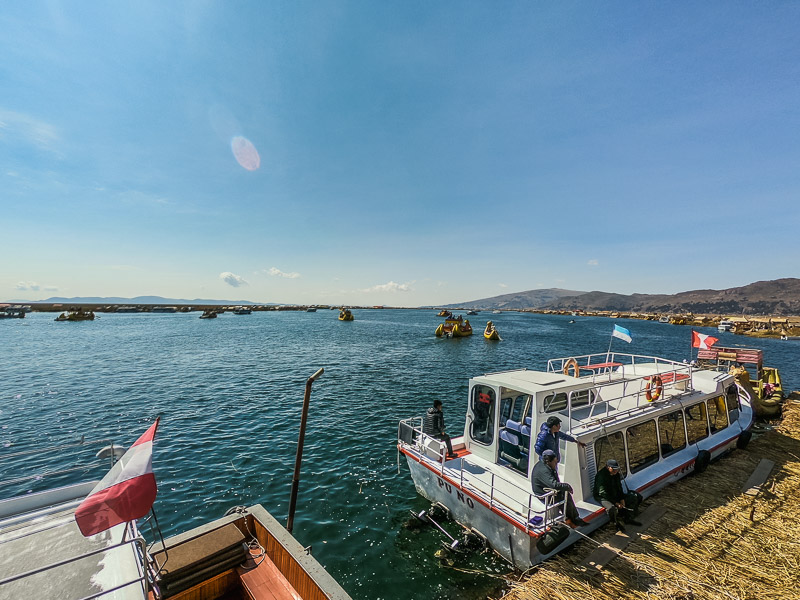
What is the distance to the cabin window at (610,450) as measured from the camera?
932cm

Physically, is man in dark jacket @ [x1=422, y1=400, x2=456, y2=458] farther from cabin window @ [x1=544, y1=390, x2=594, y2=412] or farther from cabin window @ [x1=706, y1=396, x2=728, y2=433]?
cabin window @ [x1=706, y1=396, x2=728, y2=433]

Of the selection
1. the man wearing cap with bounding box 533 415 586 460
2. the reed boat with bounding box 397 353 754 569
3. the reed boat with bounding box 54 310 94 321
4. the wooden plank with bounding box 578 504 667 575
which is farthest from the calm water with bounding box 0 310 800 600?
the reed boat with bounding box 54 310 94 321

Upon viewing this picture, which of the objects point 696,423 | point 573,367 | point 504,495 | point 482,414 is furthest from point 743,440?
point 504,495

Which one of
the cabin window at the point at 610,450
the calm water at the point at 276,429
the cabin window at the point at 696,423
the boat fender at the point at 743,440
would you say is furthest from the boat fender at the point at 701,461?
the calm water at the point at 276,429

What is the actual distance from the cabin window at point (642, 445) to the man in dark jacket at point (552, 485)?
11.5 feet

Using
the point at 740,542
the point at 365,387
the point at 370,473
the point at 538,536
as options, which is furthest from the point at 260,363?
the point at 740,542

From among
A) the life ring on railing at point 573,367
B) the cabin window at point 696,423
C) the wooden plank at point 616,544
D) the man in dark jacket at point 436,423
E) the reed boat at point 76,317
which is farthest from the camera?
the reed boat at point 76,317

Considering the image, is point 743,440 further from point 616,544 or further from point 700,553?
point 616,544

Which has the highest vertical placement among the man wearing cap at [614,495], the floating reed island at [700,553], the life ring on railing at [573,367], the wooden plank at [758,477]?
the life ring on railing at [573,367]

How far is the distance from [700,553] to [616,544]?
184cm

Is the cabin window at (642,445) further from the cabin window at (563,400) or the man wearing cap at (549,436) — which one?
the man wearing cap at (549,436)

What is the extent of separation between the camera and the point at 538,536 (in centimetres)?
761

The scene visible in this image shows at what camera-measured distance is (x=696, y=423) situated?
1272cm

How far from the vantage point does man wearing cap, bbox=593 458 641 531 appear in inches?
340
